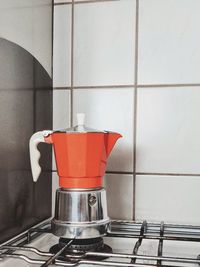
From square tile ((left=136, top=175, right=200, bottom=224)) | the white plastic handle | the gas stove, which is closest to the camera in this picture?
the gas stove

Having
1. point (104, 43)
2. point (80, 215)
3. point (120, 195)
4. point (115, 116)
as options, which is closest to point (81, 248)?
point (80, 215)

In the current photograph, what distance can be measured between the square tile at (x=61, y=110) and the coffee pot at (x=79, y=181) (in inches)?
10.6

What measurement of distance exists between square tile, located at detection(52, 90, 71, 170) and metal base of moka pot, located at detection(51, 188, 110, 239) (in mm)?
295

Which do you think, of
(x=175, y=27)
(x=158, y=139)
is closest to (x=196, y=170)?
(x=158, y=139)

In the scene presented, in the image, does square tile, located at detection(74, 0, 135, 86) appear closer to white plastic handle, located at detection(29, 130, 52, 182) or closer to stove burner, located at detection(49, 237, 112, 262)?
white plastic handle, located at detection(29, 130, 52, 182)

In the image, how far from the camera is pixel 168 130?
3.12 feet

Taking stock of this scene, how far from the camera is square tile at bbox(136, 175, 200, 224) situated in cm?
93

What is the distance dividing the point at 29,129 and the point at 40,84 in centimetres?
14

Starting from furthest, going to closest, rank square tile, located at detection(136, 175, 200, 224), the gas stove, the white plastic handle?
square tile, located at detection(136, 175, 200, 224)
the white plastic handle
the gas stove

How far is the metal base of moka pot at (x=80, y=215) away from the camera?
2.34 feet

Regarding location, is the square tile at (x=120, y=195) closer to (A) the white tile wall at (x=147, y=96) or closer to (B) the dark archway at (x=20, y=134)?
(A) the white tile wall at (x=147, y=96)

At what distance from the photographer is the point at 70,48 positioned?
1.02m

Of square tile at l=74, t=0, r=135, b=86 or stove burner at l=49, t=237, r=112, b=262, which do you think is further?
square tile at l=74, t=0, r=135, b=86

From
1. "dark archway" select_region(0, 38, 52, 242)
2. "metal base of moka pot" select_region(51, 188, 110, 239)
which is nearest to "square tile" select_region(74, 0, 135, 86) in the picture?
"dark archway" select_region(0, 38, 52, 242)
